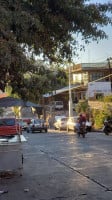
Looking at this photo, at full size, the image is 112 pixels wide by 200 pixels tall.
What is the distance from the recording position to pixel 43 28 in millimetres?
12305

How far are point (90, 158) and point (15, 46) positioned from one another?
34.1ft

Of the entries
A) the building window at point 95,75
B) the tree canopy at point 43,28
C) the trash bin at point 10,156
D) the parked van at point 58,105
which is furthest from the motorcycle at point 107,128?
the parked van at point 58,105

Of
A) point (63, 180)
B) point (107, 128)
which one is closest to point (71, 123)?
point (107, 128)

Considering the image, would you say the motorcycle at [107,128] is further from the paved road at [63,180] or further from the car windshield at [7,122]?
the paved road at [63,180]

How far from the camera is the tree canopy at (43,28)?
35.7 feet

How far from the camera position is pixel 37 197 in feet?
38.7

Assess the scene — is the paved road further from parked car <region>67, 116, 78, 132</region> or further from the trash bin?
parked car <region>67, 116, 78, 132</region>

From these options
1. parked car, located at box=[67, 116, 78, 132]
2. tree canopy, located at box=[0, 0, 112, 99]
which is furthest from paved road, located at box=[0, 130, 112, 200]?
parked car, located at box=[67, 116, 78, 132]

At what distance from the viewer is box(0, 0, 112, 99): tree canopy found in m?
10.9

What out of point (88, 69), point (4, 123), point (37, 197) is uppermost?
point (88, 69)

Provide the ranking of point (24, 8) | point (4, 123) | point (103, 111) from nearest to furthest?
1. point (24, 8)
2. point (4, 123)
3. point (103, 111)

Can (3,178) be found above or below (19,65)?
below

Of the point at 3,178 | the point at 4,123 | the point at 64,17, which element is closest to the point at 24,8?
the point at 64,17

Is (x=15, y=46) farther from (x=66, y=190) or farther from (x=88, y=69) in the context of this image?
(x=88, y=69)
